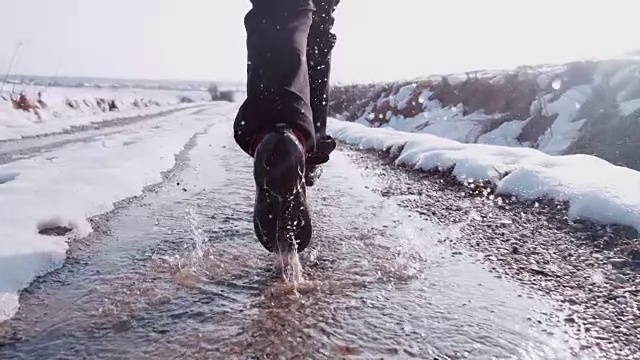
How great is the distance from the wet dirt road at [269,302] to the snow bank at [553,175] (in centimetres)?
55

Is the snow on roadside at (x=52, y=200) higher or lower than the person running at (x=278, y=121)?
lower

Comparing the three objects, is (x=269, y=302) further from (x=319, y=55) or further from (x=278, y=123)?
(x=319, y=55)

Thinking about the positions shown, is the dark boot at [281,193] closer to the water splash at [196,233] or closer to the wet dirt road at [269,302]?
the wet dirt road at [269,302]

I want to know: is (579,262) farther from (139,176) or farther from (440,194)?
(139,176)

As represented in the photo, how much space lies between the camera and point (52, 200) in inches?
92.3

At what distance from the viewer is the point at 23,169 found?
11.6 feet

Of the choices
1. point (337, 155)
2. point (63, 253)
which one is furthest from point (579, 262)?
point (337, 155)

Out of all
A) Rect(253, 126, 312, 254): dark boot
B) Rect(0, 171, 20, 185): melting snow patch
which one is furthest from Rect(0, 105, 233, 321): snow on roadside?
Rect(253, 126, 312, 254): dark boot

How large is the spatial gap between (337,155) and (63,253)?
377cm

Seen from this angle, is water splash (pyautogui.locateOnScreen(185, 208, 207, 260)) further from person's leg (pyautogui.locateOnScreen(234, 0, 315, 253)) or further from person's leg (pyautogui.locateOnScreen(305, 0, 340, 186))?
person's leg (pyautogui.locateOnScreen(305, 0, 340, 186))

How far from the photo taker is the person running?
135 centimetres

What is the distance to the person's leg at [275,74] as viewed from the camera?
1388 mm

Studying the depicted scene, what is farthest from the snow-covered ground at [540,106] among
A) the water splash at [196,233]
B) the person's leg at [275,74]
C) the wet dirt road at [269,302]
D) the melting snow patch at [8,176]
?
the melting snow patch at [8,176]

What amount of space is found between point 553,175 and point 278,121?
1.73 m
